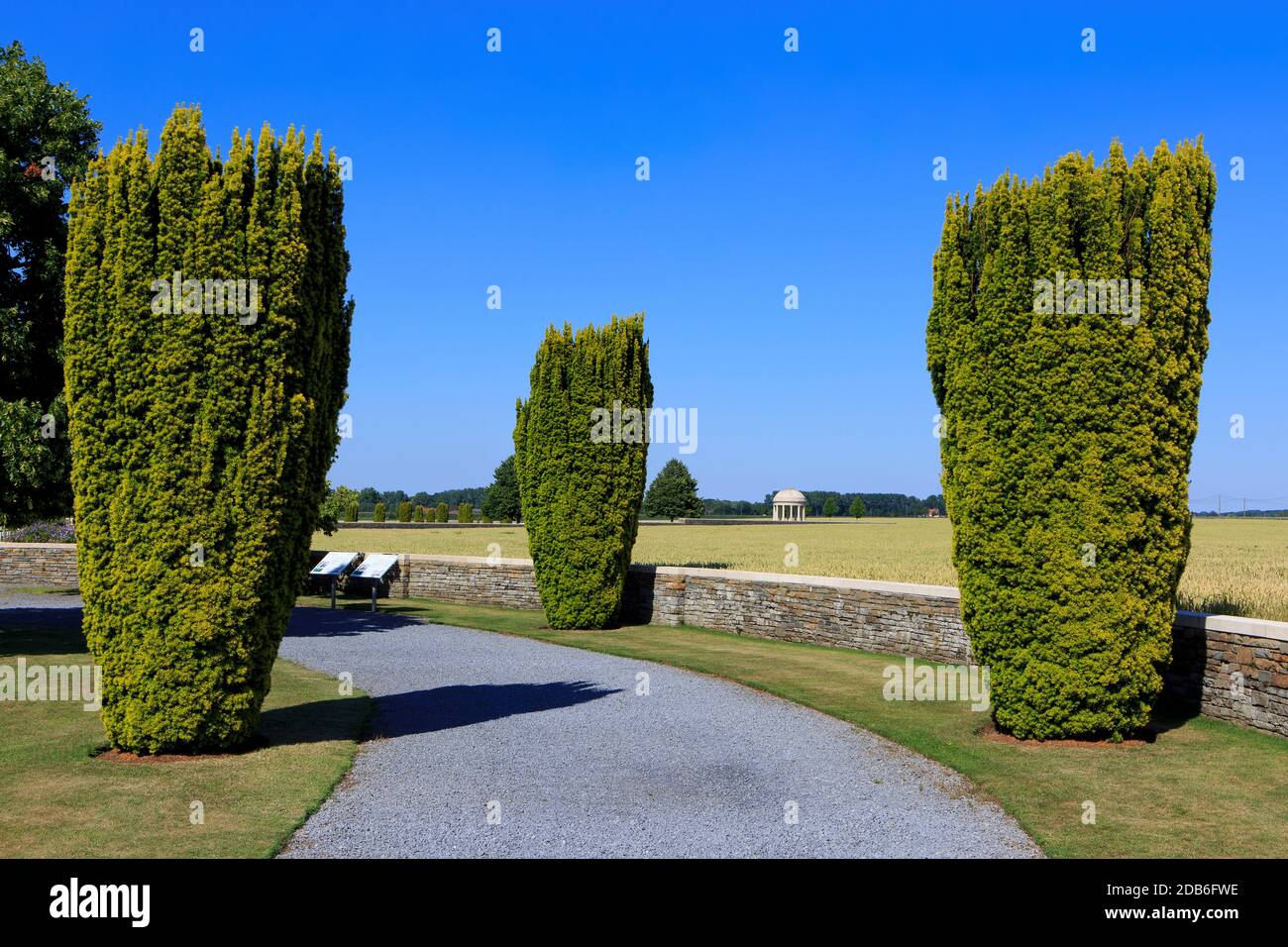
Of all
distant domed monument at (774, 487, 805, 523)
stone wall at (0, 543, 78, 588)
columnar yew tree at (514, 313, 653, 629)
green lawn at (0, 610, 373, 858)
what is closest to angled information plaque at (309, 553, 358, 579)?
columnar yew tree at (514, 313, 653, 629)

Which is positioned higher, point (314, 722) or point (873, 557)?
point (314, 722)

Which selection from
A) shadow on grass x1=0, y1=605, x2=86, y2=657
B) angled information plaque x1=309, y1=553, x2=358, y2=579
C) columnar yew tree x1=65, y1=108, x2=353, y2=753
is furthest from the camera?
angled information plaque x1=309, y1=553, x2=358, y2=579

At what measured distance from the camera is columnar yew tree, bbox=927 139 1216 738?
374 inches

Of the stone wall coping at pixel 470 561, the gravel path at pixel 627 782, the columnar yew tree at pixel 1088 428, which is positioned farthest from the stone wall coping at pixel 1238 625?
the stone wall coping at pixel 470 561

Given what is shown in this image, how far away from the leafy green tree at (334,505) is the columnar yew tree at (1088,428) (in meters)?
20.4

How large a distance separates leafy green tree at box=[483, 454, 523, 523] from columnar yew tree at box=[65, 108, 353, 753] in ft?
250

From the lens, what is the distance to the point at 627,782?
27.5ft

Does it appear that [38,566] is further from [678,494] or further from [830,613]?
[678,494]

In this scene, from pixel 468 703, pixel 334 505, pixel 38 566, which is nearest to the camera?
pixel 468 703

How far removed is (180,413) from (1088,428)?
9.02 metres

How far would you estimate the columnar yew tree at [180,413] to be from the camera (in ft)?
27.9

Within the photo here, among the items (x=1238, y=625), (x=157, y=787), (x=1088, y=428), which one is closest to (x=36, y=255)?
(x=157, y=787)

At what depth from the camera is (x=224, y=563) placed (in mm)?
8602

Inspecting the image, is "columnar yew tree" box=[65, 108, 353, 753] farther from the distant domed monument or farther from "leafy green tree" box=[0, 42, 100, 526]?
the distant domed monument
